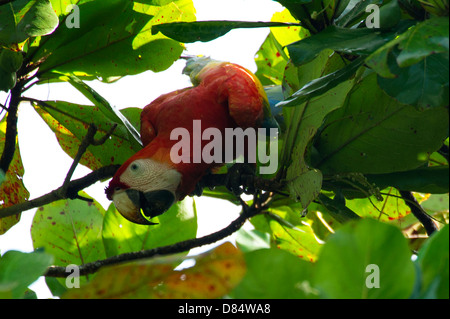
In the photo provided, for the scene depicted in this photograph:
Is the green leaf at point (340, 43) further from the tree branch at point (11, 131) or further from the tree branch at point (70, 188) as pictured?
the tree branch at point (11, 131)

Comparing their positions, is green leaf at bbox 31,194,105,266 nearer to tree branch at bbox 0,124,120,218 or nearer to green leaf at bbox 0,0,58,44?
tree branch at bbox 0,124,120,218

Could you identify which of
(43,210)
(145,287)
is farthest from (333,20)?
(43,210)

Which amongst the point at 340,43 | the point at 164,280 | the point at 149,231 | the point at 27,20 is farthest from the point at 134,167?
the point at 164,280

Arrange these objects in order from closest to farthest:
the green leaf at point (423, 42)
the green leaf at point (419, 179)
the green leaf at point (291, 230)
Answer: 1. the green leaf at point (423, 42)
2. the green leaf at point (419, 179)
3. the green leaf at point (291, 230)

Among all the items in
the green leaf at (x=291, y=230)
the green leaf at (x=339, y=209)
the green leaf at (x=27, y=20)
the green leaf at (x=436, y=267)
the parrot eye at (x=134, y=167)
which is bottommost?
the green leaf at (x=291, y=230)

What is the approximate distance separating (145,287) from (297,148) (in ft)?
2.36

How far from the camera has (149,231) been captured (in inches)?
70.8

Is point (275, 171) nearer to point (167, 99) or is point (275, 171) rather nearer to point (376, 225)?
point (167, 99)

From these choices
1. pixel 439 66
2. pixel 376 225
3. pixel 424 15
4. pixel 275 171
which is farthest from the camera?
pixel 275 171

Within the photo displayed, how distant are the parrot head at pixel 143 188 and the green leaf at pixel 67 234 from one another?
23 centimetres

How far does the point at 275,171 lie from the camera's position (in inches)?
62.4

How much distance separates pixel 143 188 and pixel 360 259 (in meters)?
1.09

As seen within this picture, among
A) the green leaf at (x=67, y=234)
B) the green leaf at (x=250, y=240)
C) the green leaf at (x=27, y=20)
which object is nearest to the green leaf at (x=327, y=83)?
the green leaf at (x=250, y=240)

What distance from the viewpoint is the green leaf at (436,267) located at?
2.09 feet
